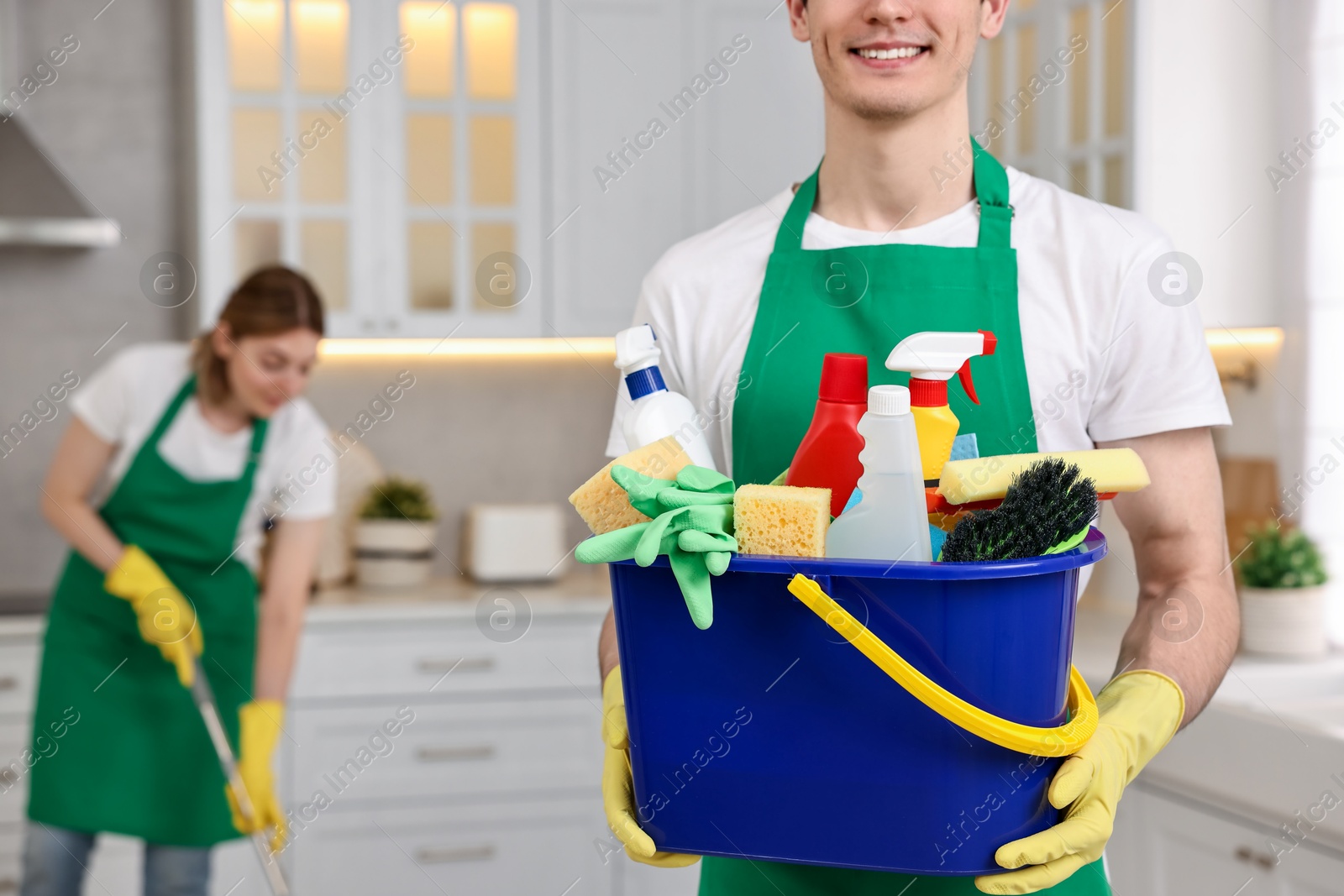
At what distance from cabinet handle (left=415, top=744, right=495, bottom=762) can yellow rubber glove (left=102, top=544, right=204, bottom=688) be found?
1.86 ft

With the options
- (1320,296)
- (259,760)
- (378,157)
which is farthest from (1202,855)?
(378,157)

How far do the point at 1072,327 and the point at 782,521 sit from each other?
370 mm

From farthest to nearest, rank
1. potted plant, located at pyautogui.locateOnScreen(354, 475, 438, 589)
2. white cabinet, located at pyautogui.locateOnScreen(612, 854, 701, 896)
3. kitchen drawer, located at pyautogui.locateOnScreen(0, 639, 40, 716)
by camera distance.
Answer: potted plant, located at pyautogui.locateOnScreen(354, 475, 438, 589) < white cabinet, located at pyautogui.locateOnScreen(612, 854, 701, 896) < kitchen drawer, located at pyautogui.locateOnScreen(0, 639, 40, 716)

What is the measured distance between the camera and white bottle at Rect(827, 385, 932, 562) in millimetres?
635

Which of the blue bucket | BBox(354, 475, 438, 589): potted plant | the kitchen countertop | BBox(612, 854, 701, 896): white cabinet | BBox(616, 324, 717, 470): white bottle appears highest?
BBox(616, 324, 717, 470): white bottle

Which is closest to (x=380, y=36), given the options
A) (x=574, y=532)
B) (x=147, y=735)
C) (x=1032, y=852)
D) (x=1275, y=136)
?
(x=574, y=532)

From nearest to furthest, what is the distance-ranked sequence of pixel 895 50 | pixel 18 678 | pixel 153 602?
1. pixel 895 50
2. pixel 153 602
3. pixel 18 678

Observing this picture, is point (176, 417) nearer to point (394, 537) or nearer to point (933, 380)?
point (394, 537)

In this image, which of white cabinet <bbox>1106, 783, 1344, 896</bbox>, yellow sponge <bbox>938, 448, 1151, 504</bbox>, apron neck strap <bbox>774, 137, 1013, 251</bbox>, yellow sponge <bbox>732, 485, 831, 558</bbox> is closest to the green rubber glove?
yellow sponge <bbox>732, 485, 831, 558</bbox>

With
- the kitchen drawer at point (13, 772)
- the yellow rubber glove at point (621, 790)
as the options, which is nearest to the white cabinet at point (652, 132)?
the kitchen drawer at point (13, 772)

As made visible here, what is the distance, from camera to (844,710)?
0.64 m

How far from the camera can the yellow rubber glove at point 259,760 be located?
2025 millimetres

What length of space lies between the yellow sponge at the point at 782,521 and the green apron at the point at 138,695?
169 centimetres

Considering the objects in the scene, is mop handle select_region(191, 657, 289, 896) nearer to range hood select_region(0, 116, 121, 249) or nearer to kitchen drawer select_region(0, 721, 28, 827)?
kitchen drawer select_region(0, 721, 28, 827)
